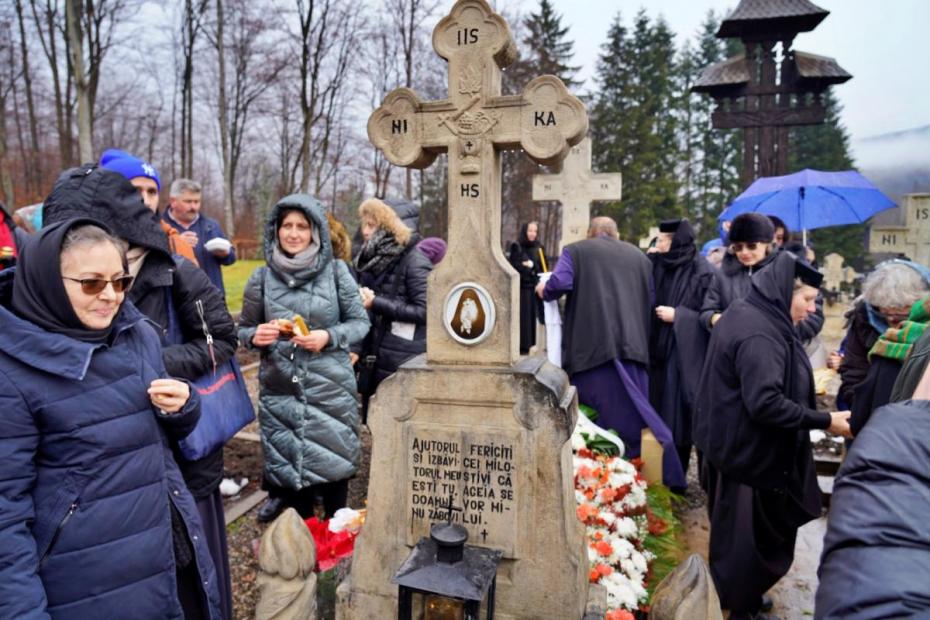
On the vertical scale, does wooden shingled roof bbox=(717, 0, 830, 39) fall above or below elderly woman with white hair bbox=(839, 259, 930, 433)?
above

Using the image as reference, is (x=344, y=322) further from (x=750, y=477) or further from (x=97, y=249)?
(x=750, y=477)

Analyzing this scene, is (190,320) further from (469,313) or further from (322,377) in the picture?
(469,313)

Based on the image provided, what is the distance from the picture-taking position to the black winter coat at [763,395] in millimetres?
2721

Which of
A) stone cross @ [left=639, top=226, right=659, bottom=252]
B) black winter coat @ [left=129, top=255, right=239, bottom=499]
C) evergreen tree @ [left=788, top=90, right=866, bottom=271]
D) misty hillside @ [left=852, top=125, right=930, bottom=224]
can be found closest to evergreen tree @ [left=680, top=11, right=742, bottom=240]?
evergreen tree @ [left=788, top=90, right=866, bottom=271]

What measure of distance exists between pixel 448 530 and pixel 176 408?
39.1 inches

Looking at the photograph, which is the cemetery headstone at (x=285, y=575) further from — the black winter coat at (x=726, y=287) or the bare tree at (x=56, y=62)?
the bare tree at (x=56, y=62)

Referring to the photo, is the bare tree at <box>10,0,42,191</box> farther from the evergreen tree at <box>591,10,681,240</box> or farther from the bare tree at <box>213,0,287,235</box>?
the evergreen tree at <box>591,10,681,240</box>

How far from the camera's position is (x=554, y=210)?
2388 centimetres

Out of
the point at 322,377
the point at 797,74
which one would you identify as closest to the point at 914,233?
the point at 322,377

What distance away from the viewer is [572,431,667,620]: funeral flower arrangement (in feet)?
8.65

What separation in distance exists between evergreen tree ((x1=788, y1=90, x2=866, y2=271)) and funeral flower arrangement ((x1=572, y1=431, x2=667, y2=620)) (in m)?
26.5

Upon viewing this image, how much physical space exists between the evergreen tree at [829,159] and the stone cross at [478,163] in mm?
27874

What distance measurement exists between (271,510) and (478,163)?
109 inches

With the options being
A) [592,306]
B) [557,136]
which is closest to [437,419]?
[557,136]
